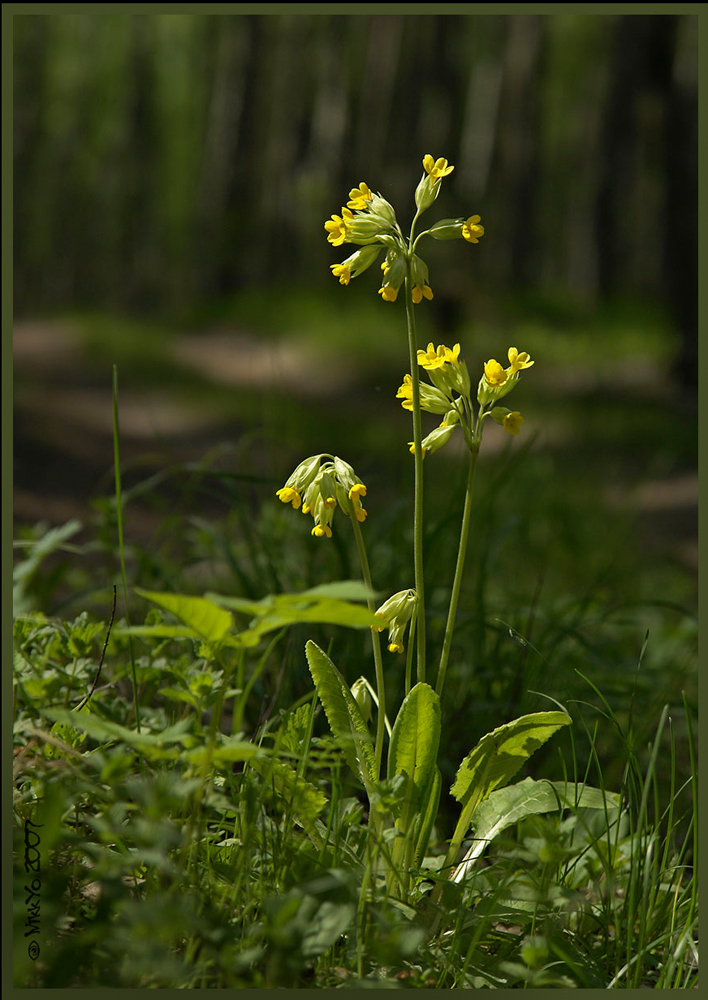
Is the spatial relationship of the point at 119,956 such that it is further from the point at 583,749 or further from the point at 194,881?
the point at 583,749

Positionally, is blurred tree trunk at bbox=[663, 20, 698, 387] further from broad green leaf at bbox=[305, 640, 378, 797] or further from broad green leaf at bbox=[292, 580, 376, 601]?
broad green leaf at bbox=[292, 580, 376, 601]

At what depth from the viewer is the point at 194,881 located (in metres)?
1.05

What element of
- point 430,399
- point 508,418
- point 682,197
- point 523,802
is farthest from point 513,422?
point 682,197

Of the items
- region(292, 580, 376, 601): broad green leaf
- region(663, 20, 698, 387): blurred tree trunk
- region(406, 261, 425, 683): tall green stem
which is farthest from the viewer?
region(663, 20, 698, 387): blurred tree trunk

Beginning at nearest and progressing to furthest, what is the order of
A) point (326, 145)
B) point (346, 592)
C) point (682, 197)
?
1. point (346, 592)
2. point (682, 197)
3. point (326, 145)

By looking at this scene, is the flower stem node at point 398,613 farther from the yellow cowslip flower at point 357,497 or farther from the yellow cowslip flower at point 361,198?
the yellow cowslip flower at point 361,198

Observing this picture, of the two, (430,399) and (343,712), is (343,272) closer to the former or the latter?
(430,399)

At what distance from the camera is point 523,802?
4.51 ft

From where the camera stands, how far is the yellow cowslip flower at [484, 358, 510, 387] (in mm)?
1190

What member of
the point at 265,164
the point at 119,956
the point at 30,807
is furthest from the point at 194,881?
the point at 265,164

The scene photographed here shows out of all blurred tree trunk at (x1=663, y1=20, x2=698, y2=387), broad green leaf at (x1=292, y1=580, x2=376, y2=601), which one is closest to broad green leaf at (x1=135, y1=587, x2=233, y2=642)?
broad green leaf at (x1=292, y1=580, x2=376, y2=601)

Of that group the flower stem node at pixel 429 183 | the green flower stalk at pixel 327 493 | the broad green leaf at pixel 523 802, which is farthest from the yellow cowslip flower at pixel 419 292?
the broad green leaf at pixel 523 802

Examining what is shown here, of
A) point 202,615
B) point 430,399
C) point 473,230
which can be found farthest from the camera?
point 430,399

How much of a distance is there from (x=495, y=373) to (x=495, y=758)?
0.55 meters
